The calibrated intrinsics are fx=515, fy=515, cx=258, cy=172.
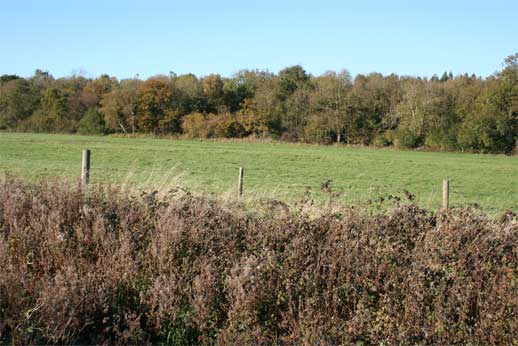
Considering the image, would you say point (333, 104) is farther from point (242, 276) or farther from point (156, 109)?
point (242, 276)

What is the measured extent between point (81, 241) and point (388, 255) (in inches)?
163

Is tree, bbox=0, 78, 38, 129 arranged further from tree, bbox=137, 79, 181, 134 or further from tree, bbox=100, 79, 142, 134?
tree, bbox=137, 79, 181, 134

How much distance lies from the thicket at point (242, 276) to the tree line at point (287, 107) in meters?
77.6

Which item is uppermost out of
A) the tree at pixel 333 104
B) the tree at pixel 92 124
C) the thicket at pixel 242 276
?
the tree at pixel 333 104

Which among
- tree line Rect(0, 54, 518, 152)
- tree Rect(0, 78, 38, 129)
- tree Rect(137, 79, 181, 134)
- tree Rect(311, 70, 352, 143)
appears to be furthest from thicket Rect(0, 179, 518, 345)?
tree Rect(0, 78, 38, 129)

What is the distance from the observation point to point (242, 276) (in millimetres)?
6012

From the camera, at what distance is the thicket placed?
5520mm

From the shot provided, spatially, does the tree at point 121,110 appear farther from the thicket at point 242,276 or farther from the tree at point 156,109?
the thicket at point 242,276

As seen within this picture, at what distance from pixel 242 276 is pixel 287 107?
91779 millimetres

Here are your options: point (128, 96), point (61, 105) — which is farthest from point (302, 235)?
point (61, 105)

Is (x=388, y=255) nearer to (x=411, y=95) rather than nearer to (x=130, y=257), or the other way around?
(x=130, y=257)

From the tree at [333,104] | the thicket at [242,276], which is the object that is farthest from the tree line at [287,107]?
the thicket at [242,276]

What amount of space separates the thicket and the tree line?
255 feet

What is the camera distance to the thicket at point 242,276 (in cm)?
552
